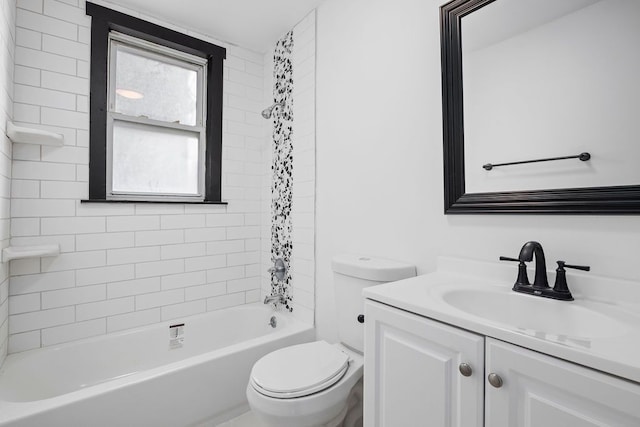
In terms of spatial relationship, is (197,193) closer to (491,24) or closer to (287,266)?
(287,266)

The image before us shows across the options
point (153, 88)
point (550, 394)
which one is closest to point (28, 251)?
point (153, 88)

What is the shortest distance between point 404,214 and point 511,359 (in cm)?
90

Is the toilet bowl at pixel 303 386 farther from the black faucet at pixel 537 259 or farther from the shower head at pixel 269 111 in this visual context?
the shower head at pixel 269 111

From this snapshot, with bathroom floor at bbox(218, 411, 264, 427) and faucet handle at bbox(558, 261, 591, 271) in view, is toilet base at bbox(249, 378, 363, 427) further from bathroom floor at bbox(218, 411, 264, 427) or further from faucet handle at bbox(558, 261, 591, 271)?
faucet handle at bbox(558, 261, 591, 271)

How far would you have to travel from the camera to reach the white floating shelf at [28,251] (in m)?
1.59

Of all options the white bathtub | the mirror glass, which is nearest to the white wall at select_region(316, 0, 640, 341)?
the mirror glass

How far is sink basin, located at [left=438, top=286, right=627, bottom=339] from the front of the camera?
885 millimetres

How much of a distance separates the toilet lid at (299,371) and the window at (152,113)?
4.62 ft

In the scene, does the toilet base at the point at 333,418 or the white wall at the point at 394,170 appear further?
the toilet base at the point at 333,418

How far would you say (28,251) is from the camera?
1.67 m

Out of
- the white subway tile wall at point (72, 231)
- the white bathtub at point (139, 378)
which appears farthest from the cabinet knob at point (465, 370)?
the white subway tile wall at point (72, 231)

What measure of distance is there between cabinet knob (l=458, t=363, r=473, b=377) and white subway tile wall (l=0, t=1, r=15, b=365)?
81.5 inches

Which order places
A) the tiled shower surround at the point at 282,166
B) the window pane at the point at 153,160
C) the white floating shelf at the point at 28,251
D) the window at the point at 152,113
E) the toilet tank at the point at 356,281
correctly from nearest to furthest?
1. the toilet tank at the point at 356,281
2. the white floating shelf at the point at 28,251
3. the window at the point at 152,113
4. the window pane at the point at 153,160
5. the tiled shower surround at the point at 282,166

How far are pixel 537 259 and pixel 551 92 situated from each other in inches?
23.2
